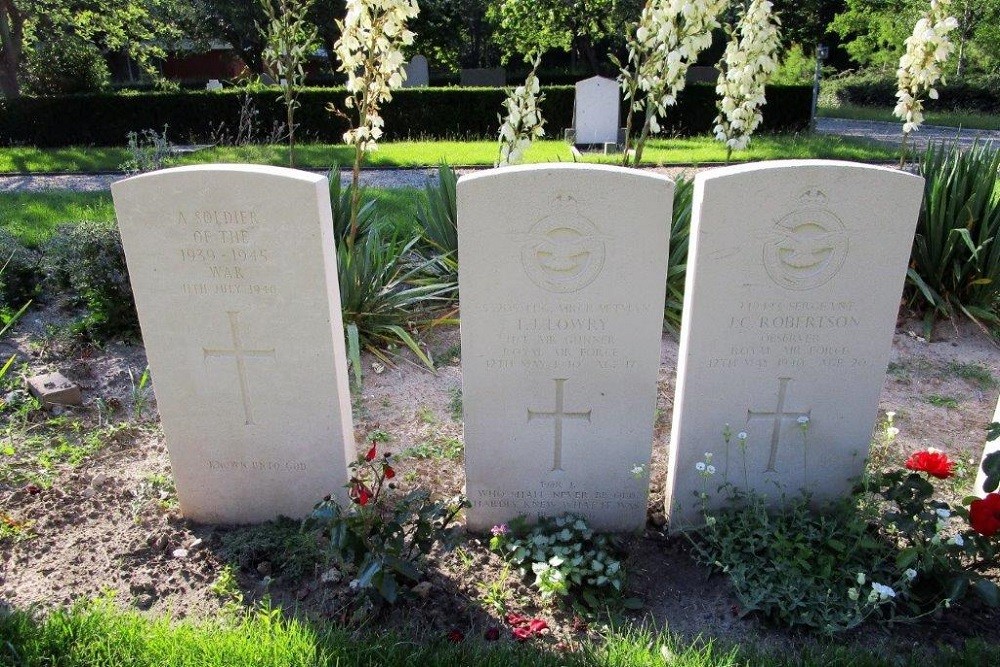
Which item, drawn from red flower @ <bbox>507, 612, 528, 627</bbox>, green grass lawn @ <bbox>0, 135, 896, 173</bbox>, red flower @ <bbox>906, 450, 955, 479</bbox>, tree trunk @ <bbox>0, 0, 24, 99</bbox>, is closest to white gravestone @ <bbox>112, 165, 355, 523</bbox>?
red flower @ <bbox>507, 612, 528, 627</bbox>

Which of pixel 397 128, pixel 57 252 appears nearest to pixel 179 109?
pixel 397 128

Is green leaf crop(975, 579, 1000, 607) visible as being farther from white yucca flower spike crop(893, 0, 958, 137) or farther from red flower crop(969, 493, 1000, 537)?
white yucca flower spike crop(893, 0, 958, 137)

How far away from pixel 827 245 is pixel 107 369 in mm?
4101

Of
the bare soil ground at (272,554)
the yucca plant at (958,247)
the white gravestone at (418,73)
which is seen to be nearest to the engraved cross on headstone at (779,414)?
the bare soil ground at (272,554)

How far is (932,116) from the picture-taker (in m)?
21.3

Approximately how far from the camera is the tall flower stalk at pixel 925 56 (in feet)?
17.0

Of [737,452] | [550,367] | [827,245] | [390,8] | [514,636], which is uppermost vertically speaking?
[390,8]

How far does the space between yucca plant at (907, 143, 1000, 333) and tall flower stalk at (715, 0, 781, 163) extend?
180 centimetres

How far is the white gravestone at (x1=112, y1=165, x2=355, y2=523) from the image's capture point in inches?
108

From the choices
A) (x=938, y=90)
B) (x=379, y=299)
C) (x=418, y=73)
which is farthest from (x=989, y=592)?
(x=938, y=90)

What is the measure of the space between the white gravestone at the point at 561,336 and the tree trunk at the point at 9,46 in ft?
54.0

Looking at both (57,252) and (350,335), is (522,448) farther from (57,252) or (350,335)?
(57,252)

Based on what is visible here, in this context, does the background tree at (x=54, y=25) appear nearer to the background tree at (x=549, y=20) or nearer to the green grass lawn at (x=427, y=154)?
the green grass lawn at (x=427, y=154)

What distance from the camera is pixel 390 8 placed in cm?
432
